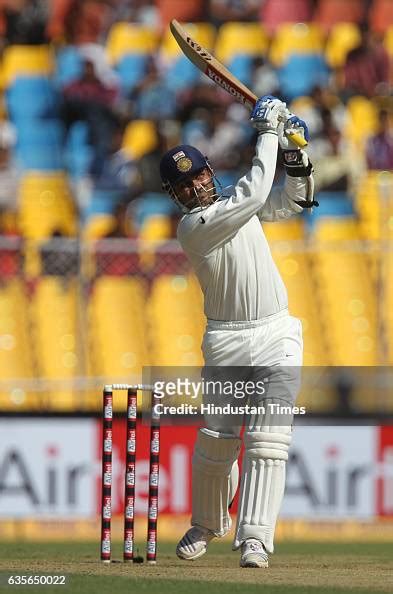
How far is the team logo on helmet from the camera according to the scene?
695 centimetres

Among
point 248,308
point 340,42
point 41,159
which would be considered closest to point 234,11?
point 340,42

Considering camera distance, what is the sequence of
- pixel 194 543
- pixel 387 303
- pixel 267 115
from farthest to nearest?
pixel 387 303, pixel 194 543, pixel 267 115

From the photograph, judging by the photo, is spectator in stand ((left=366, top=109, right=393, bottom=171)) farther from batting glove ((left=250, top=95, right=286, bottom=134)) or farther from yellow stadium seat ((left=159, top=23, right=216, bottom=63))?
batting glove ((left=250, top=95, right=286, bottom=134))

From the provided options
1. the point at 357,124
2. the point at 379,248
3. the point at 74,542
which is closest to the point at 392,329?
the point at 379,248

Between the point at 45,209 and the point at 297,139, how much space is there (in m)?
6.58

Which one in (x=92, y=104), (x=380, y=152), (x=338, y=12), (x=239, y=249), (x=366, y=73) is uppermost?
(x=338, y=12)

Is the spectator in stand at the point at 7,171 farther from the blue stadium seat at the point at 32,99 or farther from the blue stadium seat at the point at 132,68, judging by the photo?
the blue stadium seat at the point at 132,68

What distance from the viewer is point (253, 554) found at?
22.6 feet

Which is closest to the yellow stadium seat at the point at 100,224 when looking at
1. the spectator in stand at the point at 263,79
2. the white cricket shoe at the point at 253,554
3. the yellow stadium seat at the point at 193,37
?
the spectator in stand at the point at 263,79

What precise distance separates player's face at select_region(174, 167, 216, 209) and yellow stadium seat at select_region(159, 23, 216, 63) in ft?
27.7

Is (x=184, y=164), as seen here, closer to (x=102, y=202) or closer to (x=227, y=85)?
(x=227, y=85)

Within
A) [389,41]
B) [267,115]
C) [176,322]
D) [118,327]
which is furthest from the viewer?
[389,41]

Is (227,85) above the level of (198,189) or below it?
above

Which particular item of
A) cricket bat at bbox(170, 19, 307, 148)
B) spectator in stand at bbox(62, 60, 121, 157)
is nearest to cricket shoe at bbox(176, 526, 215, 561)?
cricket bat at bbox(170, 19, 307, 148)
